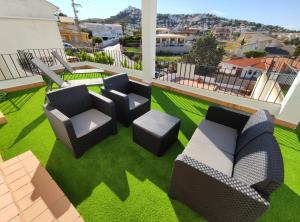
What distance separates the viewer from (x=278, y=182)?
1.05m

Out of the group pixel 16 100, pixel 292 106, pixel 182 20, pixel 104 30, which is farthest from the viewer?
pixel 182 20

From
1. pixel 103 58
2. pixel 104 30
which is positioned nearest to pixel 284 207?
pixel 103 58

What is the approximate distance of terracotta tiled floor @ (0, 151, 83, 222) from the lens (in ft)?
5.03

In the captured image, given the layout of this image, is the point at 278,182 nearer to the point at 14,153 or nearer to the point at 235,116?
the point at 235,116

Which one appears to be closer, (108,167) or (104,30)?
(108,167)

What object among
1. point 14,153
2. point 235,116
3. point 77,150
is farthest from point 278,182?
point 14,153

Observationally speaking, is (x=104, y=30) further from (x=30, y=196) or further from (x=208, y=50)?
(x=30, y=196)

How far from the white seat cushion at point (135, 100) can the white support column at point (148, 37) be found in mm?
1852

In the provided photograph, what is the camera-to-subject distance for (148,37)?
171 inches

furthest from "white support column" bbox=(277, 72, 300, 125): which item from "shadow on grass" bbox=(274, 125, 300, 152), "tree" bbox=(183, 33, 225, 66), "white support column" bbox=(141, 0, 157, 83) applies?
"tree" bbox=(183, 33, 225, 66)

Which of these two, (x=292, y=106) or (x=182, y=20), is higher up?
(x=182, y=20)

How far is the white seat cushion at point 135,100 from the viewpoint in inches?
117

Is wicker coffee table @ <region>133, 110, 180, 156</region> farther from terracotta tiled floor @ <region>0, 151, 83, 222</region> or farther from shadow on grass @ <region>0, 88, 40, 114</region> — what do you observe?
shadow on grass @ <region>0, 88, 40, 114</region>

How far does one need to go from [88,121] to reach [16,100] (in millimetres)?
2885
